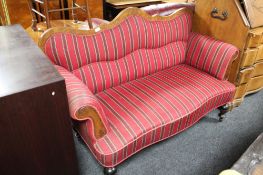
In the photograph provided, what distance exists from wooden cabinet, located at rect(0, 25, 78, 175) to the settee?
0.11m

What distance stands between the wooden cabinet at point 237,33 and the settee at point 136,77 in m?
0.10

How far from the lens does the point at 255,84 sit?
2.16 m

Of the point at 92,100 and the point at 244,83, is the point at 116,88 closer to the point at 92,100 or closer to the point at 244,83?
the point at 92,100

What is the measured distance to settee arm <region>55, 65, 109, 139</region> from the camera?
1.00 meters

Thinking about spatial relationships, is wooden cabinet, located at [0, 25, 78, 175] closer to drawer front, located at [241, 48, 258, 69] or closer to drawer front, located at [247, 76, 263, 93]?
drawer front, located at [241, 48, 258, 69]

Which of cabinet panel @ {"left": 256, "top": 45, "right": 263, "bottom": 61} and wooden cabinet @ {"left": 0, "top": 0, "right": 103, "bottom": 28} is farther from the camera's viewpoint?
wooden cabinet @ {"left": 0, "top": 0, "right": 103, "bottom": 28}

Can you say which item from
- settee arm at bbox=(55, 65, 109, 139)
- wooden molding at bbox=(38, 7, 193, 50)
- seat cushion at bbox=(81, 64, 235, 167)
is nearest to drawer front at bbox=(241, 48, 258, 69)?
seat cushion at bbox=(81, 64, 235, 167)

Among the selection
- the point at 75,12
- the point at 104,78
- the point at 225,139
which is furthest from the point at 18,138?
the point at 75,12

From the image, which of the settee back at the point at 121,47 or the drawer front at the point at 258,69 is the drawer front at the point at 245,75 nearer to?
the drawer front at the point at 258,69

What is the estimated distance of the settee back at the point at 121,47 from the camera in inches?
53.0

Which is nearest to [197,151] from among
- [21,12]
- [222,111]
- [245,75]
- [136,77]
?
[222,111]

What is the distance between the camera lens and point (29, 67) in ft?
3.10

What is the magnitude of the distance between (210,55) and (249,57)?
33cm

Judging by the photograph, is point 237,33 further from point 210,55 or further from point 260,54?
point 260,54
